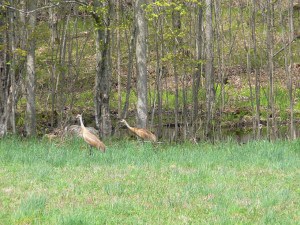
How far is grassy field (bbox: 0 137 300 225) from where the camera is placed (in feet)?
26.1

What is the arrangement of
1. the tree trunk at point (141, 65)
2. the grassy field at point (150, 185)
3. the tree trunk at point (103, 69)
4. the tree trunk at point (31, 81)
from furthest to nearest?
the tree trunk at point (31, 81) < the tree trunk at point (141, 65) < the tree trunk at point (103, 69) < the grassy field at point (150, 185)

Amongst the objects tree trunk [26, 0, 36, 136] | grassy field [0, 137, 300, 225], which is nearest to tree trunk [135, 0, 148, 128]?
tree trunk [26, 0, 36, 136]

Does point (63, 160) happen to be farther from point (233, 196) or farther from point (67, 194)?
Result: point (233, 196)

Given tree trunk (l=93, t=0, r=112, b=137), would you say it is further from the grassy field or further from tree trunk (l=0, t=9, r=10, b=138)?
the grassy field

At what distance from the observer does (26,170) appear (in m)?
11.3

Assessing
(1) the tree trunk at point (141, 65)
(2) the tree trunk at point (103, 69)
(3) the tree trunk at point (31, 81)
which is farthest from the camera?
(3) the tree trunk at point (31, 81)

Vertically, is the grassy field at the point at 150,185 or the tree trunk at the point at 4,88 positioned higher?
the tree trunk at the point at 4,88

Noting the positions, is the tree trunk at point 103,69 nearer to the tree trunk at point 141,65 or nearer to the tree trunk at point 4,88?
Result: the tree trunk at point 141,65

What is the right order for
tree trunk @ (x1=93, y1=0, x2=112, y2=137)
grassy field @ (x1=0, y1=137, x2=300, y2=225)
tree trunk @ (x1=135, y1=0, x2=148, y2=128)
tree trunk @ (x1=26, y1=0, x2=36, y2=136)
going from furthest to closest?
tree trunk @ (x1=26, y1=0, x2=36, y2=136), tree trunk @ (x1=135, y1=0, x2=148, y2=128), tree trunk @ (x1=93, y1=0, x2=112, y2=137), grassy field @ (x1=0, y1=137, x2=300, y2=225)

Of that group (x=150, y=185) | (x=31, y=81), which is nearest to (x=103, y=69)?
(x=31, y=81)

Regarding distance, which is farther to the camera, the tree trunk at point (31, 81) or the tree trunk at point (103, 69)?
the tree trunk at point (31, 81)

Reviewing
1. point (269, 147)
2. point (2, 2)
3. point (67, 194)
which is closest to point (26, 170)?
point (67, 194)

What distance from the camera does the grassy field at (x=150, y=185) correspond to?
314 inches

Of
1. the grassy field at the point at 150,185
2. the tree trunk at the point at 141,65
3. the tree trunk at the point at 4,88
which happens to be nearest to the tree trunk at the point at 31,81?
the tree trunk at the point at 4,88
